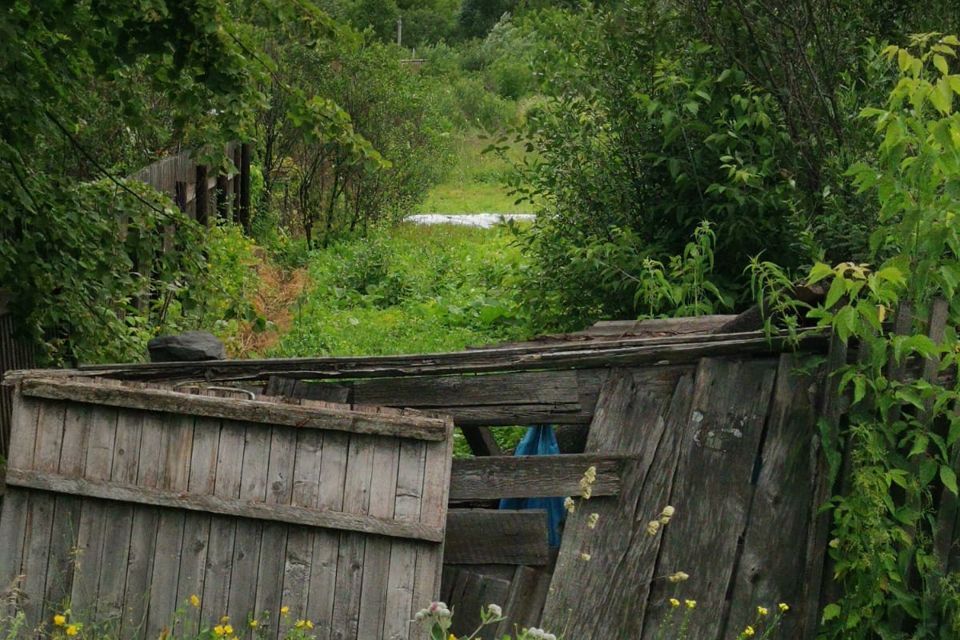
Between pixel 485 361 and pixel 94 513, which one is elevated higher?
pixel 485 361

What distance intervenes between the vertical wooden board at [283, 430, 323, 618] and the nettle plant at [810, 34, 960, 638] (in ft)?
6.26

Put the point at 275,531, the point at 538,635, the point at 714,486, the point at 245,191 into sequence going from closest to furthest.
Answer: the point at 538,635 < the point at 275,531 < the point at 714,486 < the point at 245,191

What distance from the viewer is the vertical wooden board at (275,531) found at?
4.69m

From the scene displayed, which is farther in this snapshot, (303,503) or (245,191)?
(245,191)

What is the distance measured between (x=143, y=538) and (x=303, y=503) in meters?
0.64

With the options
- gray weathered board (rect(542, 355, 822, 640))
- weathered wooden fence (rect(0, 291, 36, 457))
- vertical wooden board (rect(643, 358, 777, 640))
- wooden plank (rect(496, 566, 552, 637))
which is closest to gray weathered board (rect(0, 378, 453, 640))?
wooden plank (rect(496, 566, 552, 637))

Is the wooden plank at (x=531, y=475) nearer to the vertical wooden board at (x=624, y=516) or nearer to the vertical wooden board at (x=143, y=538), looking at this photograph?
the vertical wooden board at (x=624, y=516)

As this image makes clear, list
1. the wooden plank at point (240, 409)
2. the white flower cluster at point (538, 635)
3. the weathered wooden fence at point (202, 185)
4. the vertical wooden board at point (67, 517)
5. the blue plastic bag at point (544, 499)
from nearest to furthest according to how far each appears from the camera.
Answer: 1. the white flower cluster at point (538, 635)
2. the wooden plank at point (240, 409)
3. the vertical wooden board at point (67, 517)
4. the blue plastic bag at point (544, 499)
5. the weathered wooden fence at point (202, 185)

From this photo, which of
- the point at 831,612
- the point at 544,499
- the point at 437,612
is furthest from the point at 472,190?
the point at 437,612

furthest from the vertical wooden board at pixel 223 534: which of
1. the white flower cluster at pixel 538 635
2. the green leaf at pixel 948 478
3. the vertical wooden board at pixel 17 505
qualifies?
the green leaf at pixel 948 478

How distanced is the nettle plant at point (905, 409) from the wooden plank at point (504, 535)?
3.65 ft

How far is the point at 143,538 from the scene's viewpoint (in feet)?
15.7

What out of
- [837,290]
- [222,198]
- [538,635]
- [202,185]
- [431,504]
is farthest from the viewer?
[222,198]

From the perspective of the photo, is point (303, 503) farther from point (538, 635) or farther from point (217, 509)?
point (538, 635)
